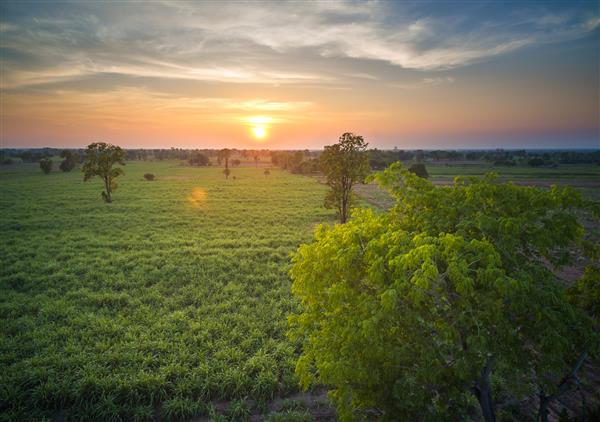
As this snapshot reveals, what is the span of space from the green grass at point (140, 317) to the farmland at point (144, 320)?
0.19 ft

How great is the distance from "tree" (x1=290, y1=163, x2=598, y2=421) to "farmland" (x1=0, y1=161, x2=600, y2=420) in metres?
4.83

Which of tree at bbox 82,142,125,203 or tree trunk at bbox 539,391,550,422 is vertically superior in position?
tree at bbox 82,142,125,203

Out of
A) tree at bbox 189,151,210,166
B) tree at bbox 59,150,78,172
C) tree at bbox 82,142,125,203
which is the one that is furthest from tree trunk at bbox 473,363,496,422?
tree at bbox 189,151,210,166

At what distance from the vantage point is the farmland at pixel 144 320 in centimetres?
1077

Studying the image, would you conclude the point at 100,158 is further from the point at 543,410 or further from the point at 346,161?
the point at 543,410

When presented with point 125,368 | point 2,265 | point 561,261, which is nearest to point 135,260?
point 2,265

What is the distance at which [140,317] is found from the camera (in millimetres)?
15742

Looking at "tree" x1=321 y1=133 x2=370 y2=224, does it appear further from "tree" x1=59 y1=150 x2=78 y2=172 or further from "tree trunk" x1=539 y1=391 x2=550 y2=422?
"tree" x1=59 y1=150 x2=78 y2=172

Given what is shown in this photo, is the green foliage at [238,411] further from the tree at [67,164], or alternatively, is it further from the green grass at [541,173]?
the tree at [67,164]

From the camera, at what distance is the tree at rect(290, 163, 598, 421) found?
585cm

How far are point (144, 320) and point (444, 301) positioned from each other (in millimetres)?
14286

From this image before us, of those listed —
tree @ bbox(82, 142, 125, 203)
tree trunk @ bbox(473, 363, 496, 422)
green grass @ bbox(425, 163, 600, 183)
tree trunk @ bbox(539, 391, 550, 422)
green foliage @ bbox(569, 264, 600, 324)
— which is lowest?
tree trunk @ bbox(539, 391, 550, 422)

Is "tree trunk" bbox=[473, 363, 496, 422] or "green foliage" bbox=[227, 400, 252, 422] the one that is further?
"green foliage" bbox=[227, 400, 252, 422]

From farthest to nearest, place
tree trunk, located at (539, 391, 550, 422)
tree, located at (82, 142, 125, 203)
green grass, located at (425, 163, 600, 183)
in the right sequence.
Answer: green grass, located at (425, 163, 600, 183) → tree, located at (82, 142, 125, 203) → tree trunk, located at (539, 391, 550, 422)
